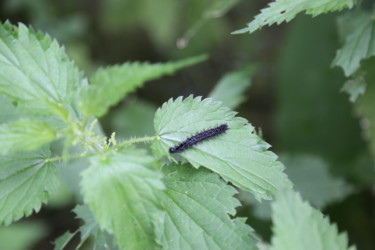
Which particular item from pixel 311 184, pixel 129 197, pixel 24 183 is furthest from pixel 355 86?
pixel 24 183

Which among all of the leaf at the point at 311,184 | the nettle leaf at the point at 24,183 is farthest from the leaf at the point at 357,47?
the nettle leaf at the point at 24,183

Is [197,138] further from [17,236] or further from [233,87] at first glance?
[17,236]

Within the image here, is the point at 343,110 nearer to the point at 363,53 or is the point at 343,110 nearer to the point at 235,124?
the point at 363,53

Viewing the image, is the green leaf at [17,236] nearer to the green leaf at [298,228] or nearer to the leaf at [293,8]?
the leaf at [293,8]

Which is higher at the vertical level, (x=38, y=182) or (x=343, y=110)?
(x=343, y=110)

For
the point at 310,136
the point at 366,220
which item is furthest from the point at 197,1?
the point at 366,220

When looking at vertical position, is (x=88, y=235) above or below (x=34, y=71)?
below

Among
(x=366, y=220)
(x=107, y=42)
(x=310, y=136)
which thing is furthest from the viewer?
(x=107, y=42)
